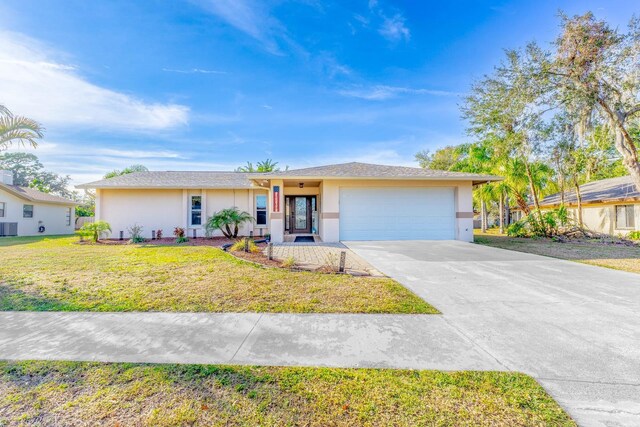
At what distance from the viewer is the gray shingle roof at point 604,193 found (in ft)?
49.5

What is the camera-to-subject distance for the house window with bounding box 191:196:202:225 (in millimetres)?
14430

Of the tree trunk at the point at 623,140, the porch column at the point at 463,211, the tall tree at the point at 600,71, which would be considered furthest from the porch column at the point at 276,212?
the tree trunk at the point at 623,140

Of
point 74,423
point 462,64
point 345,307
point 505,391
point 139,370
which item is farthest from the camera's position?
point 462,64

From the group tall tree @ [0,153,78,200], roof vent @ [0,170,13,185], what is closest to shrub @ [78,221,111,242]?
roof vent @ [0,170,13,185]

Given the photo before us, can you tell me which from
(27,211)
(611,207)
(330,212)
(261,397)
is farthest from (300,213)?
(27,211)

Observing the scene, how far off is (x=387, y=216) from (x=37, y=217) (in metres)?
24.9

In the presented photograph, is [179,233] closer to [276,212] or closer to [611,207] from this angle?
[276,212]

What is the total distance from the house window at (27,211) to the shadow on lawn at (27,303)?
2045 cm

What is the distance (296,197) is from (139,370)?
14955 millimetres

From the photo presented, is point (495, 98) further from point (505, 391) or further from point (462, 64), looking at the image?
point (505, 391)

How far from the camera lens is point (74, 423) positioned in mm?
1834

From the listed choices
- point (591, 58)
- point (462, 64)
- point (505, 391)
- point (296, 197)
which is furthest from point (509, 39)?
point (505, 391)

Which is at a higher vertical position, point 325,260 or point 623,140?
point 623,140

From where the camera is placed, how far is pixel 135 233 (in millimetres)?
13258
